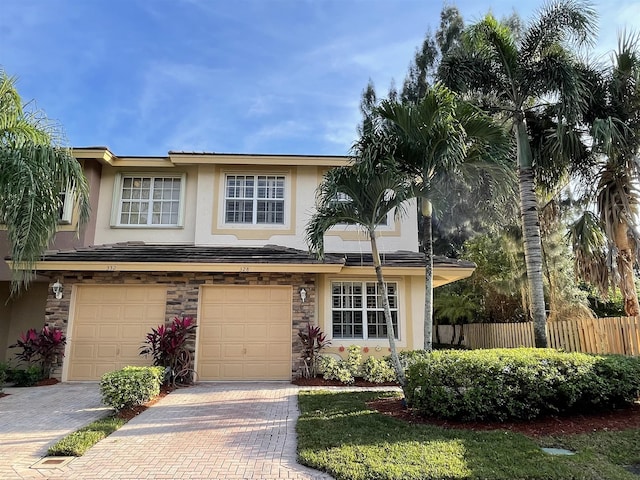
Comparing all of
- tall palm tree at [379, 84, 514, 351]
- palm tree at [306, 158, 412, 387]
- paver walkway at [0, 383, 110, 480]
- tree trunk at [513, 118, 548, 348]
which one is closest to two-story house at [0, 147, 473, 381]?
paver walkway at [0, 383, 110, 480]

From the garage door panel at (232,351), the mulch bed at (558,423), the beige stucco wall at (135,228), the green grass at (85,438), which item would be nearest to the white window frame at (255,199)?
the beige stucco wall at (135,228)

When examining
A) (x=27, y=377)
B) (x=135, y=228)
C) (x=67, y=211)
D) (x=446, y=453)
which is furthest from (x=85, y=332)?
(x=446, y=453)

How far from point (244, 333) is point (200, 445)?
5.86 m

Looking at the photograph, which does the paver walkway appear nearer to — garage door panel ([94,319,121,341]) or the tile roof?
garage door panel ([94,319,121,341])

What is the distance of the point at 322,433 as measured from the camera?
6160 millimetres

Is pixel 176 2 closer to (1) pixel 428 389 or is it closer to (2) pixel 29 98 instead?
(2) pixel 29 98

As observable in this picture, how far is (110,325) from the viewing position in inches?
460

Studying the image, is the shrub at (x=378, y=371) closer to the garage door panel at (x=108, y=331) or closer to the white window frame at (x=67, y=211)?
the garage door panel at (x=108, y=331)

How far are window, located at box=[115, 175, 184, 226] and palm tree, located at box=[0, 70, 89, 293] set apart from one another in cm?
451

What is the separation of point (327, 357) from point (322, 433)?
5.13m

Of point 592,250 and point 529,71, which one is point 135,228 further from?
point 592,250

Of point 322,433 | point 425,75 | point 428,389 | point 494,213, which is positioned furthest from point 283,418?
point 425,75

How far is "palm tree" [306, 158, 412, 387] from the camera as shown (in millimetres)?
8219

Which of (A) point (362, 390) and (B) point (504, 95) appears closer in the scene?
(A) point (362, 390)
